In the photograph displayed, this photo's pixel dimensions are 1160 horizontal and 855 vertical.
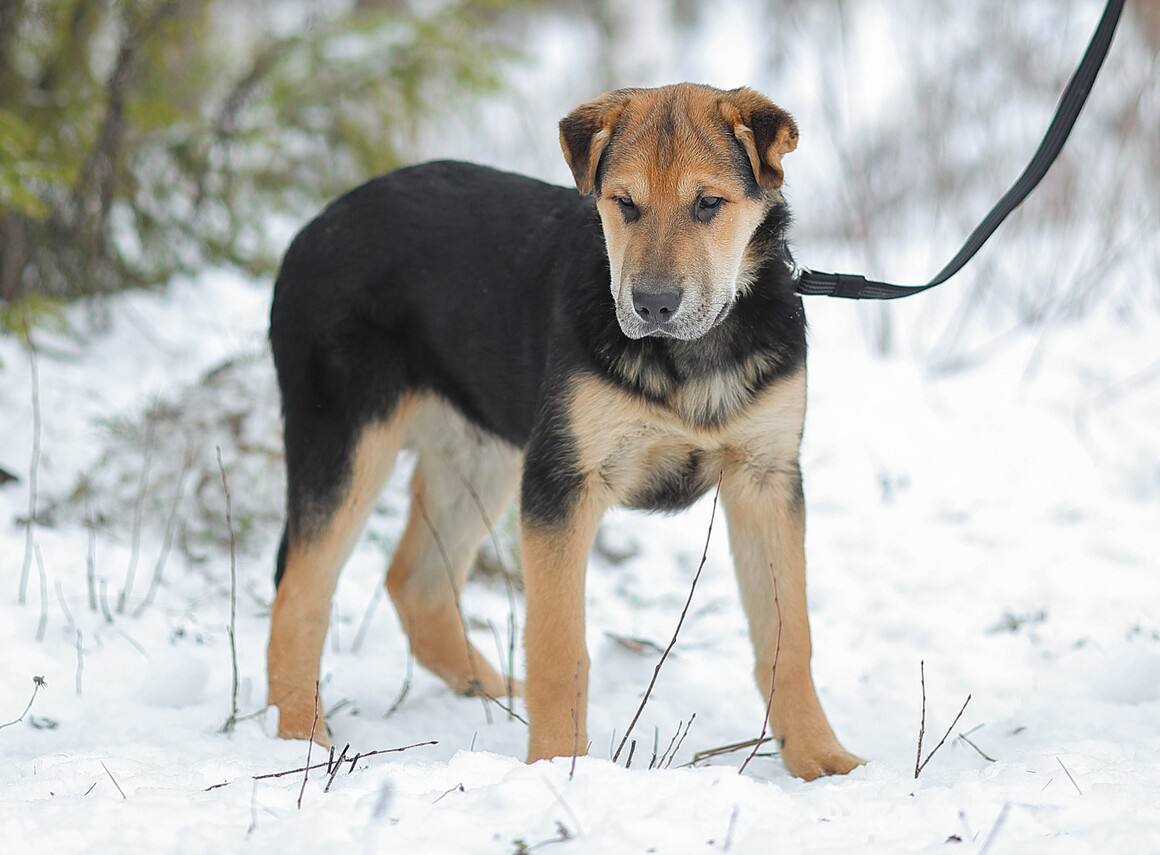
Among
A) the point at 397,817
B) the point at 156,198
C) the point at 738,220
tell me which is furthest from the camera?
the point at 156,198

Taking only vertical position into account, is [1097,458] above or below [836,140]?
below

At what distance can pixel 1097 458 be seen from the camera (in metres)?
6.92

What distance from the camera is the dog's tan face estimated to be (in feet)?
10.6

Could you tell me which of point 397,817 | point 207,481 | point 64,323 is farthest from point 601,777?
point 64,323

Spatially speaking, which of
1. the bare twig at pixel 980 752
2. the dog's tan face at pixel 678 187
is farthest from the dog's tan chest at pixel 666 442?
the bare twig at pixel 980 752

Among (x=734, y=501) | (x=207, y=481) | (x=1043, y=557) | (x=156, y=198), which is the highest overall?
(x=156, y=198)

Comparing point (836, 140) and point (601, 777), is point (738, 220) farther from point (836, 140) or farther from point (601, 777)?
point (836, 140)

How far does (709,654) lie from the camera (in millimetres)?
5105

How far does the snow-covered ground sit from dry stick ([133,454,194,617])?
6 cm

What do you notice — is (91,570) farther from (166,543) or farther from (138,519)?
(166,543)

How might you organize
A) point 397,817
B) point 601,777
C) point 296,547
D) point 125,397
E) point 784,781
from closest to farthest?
point 397,817, point 601,777, point 784,781, point 296,547, point 125,397

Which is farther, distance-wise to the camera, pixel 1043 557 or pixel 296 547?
pixel 1043 557

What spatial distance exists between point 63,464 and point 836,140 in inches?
208

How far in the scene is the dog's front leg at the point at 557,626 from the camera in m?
3.60
